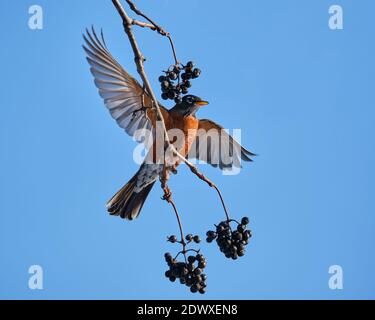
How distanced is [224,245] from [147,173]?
2322mm

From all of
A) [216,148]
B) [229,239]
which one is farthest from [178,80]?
[216,148]

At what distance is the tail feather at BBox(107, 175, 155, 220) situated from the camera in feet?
17.0

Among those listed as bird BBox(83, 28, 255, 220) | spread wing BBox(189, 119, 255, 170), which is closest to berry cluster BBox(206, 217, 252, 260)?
bird BBox(83, 28, 255, 220)

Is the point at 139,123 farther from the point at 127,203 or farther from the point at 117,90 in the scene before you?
the point at 127,203

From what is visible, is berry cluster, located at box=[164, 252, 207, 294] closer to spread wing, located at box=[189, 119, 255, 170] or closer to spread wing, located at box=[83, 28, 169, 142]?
spread wing, located at box=[83, 28, 169, 142]

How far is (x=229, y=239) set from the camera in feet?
10.9

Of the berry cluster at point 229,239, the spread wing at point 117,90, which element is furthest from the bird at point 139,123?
the berry cluster at point 229,239

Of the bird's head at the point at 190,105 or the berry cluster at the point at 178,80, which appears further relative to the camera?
the bird's head at the point at 190,105

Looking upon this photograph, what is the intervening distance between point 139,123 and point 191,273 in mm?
2198

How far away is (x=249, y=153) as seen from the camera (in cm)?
555

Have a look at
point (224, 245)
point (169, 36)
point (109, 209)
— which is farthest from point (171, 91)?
point (109, 209)

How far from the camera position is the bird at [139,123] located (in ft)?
16.1

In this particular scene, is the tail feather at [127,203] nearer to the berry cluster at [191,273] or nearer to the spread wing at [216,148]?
the spread wing at [216,148]
